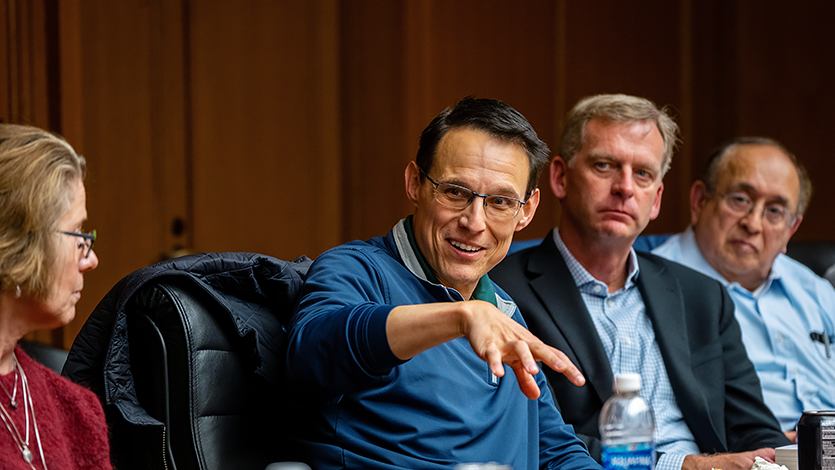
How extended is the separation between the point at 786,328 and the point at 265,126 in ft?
7.40

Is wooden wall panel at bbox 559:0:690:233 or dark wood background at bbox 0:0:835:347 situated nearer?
dark wood background at bbox 0:0:835:347

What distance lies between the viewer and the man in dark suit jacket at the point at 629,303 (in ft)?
6.96

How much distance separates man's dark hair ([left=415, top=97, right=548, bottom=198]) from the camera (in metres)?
1.65

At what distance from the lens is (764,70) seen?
4.58m

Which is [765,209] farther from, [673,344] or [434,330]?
[434,330]

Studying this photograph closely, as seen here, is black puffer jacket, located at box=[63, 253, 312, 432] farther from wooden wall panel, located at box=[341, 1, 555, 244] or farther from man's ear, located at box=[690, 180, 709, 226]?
wooden wall panel, located at box=[341, 1, 555, 244]

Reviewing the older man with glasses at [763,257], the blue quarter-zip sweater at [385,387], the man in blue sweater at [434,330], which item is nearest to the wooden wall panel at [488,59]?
the older man with glasses at [763,257]

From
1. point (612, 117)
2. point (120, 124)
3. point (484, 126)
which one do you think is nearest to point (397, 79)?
point (120, 124)

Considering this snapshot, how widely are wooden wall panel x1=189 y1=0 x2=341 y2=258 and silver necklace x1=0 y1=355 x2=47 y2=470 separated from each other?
2261mm

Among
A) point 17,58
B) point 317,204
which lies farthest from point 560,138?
point 17,58

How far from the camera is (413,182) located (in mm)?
1758

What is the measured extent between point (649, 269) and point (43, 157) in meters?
1.73

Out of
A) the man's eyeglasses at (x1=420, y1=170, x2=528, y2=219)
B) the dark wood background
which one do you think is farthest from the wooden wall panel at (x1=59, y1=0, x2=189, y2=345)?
the man's eyeglasses at (x1=420, y1=170, x2=528, y2=219)

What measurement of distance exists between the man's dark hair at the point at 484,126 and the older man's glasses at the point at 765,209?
1.41m
